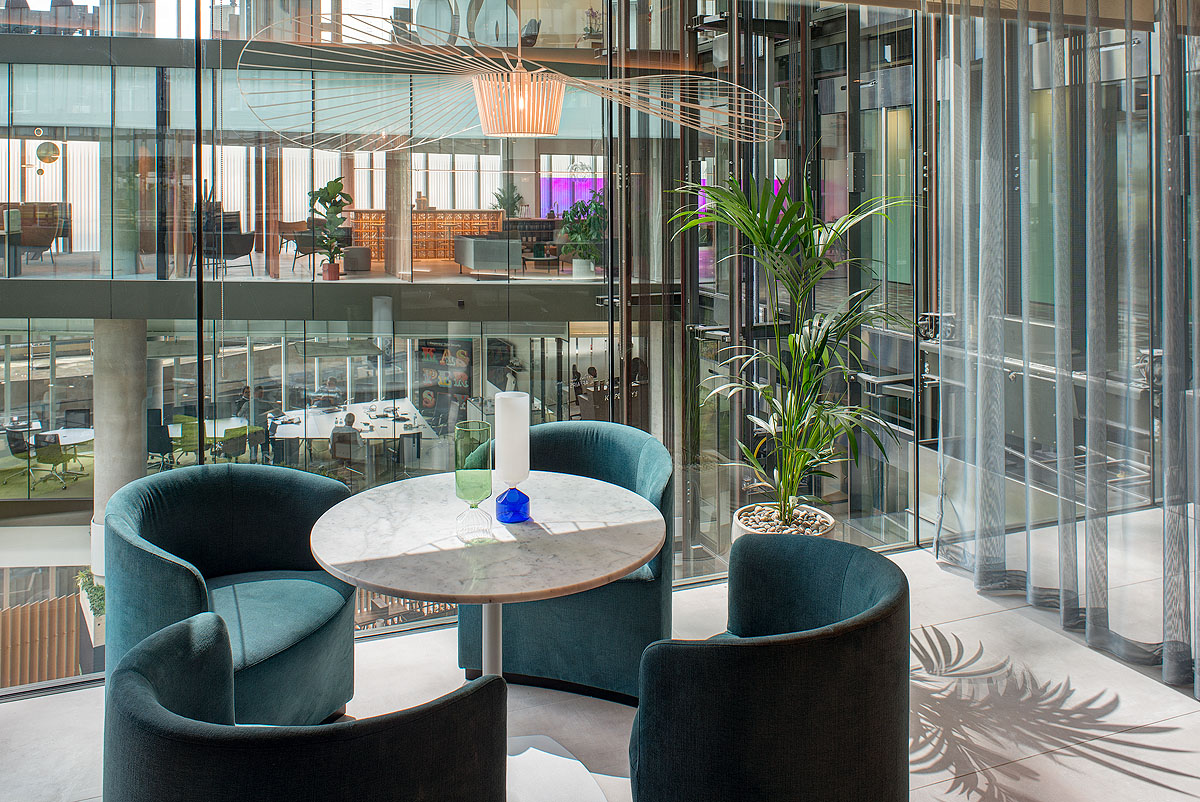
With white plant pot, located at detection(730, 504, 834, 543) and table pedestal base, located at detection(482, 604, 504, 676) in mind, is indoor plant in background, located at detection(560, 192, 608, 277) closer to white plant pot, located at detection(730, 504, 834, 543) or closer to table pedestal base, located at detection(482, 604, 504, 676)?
white plant pot, located at detection(730, 504, 834, 543)

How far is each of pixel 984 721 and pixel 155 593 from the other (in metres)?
2.40

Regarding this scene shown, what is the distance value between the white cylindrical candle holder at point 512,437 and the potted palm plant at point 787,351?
55.0 inches

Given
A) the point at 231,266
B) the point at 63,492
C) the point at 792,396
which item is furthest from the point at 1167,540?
the point at 63,492

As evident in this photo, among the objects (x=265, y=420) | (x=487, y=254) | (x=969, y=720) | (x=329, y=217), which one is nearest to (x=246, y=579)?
(x=265, y=420)

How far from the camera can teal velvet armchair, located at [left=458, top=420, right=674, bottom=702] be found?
2875 millimetres

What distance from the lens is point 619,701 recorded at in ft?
9.78

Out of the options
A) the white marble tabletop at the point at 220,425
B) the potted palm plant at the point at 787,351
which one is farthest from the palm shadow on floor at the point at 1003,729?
the white marble tabletop at the point at 220,425

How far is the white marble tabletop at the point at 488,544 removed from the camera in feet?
6.82

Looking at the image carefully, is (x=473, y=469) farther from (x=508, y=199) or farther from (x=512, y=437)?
(x=508, y=199)

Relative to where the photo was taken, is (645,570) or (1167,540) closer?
(645,570)

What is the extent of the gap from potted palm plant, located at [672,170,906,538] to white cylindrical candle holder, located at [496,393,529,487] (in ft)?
4.58

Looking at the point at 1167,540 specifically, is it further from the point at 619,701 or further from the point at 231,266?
the point at 231,266

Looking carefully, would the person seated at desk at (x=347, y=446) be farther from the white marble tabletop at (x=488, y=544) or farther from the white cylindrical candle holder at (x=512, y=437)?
the white cylindrical candle holder at (x=512, y=437)

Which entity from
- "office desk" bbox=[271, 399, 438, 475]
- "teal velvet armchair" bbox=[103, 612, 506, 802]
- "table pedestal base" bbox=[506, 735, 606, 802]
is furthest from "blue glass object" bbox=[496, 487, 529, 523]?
"office desk" bbox=[271, 399, 438, 475]
